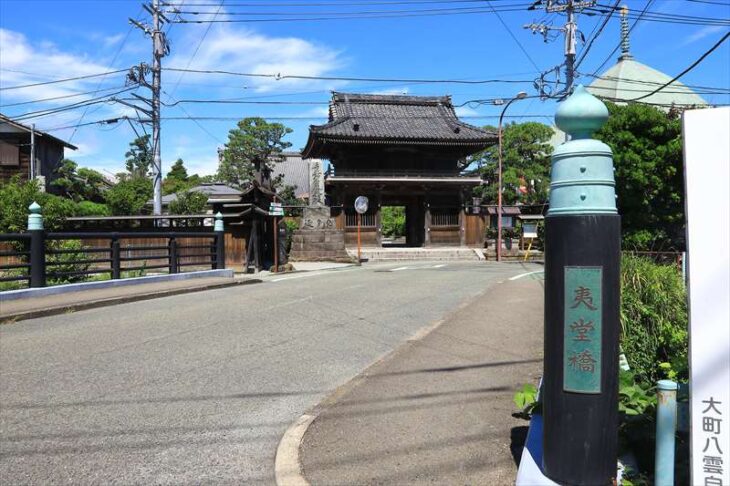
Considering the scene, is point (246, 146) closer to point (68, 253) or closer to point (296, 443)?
point (68, 253)

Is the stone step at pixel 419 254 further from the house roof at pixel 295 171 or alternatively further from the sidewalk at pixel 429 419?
the house roof at pixel 295 171

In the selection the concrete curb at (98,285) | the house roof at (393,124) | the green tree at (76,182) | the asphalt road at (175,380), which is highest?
the house roof at (393,124)

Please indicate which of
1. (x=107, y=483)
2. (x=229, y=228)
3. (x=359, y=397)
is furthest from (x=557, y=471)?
(x=229, y=228)

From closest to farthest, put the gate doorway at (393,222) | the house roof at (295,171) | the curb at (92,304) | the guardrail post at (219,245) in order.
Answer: the curb at (92,304), the guardrail post at (219,245), the gate doorway at (393,222), the house roof at (295,171)

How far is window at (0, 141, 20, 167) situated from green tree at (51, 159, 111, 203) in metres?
2.38

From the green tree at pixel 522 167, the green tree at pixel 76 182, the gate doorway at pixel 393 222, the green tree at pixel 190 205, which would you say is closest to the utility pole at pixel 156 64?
the green tree at pixel 190 205

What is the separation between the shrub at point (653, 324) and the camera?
16.0ft

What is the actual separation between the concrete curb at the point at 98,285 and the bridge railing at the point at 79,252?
0.31 meters

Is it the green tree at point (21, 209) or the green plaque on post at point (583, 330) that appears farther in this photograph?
the green tree at point (21, 209)

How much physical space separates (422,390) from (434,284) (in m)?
10.2

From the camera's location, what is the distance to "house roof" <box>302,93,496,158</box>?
3155 centimetres

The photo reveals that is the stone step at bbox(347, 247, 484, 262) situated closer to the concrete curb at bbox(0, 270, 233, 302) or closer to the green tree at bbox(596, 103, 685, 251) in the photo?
the green tree at bbox(596, 103, 685, 251)

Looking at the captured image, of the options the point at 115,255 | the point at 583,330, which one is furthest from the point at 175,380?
the point at 115,255

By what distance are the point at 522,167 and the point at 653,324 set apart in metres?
37.3
